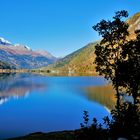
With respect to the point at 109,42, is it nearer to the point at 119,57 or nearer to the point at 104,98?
the point at 119,57

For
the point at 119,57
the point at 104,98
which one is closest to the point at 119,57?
the point at 119,57

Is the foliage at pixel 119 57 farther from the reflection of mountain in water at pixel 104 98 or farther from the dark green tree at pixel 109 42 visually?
the reflection of mountain in water at pixel 104 98

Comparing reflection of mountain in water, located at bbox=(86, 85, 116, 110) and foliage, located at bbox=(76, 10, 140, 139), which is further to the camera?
reflection of mountain in water, located at bbox=(86, 85, 116, 110)

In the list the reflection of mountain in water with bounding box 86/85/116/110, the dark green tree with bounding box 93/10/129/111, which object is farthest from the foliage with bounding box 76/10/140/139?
the reflection of mountain in water with bounding box 86/85/116/110

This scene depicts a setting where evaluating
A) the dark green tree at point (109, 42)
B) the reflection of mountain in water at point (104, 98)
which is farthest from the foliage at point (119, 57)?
the reflection of mountain in water at point (104, 98)

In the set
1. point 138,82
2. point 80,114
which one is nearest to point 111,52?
point 138,82

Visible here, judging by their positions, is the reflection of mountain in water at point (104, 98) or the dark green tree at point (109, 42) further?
the reflection of mountain in water at point (104, 98)

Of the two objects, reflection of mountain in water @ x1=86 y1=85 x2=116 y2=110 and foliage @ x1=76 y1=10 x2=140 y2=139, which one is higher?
foliage @ x1=76 y1=10 x2=140 y2=139

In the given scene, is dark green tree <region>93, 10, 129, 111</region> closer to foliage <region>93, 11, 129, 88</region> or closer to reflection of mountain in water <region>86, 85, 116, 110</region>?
foliage <region>93, 11, 129, 88</region>

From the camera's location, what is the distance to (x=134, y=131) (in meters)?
33.6

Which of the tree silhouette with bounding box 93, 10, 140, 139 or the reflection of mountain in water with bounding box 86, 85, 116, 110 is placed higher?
the tree silhouette with bounding box 93, 10, 140, 139

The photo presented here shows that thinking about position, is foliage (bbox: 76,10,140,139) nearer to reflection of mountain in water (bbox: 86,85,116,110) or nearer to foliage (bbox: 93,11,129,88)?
foliage (bbox: 93,11,129,88)

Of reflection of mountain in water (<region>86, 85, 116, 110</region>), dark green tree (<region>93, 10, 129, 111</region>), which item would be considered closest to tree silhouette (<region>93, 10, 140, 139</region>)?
dark green tree (<region>93, 10, 129, 111</region>)

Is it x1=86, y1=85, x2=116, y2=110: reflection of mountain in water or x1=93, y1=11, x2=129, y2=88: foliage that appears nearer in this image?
x1=93, y1=11, x2=129, y2=88: foliage
